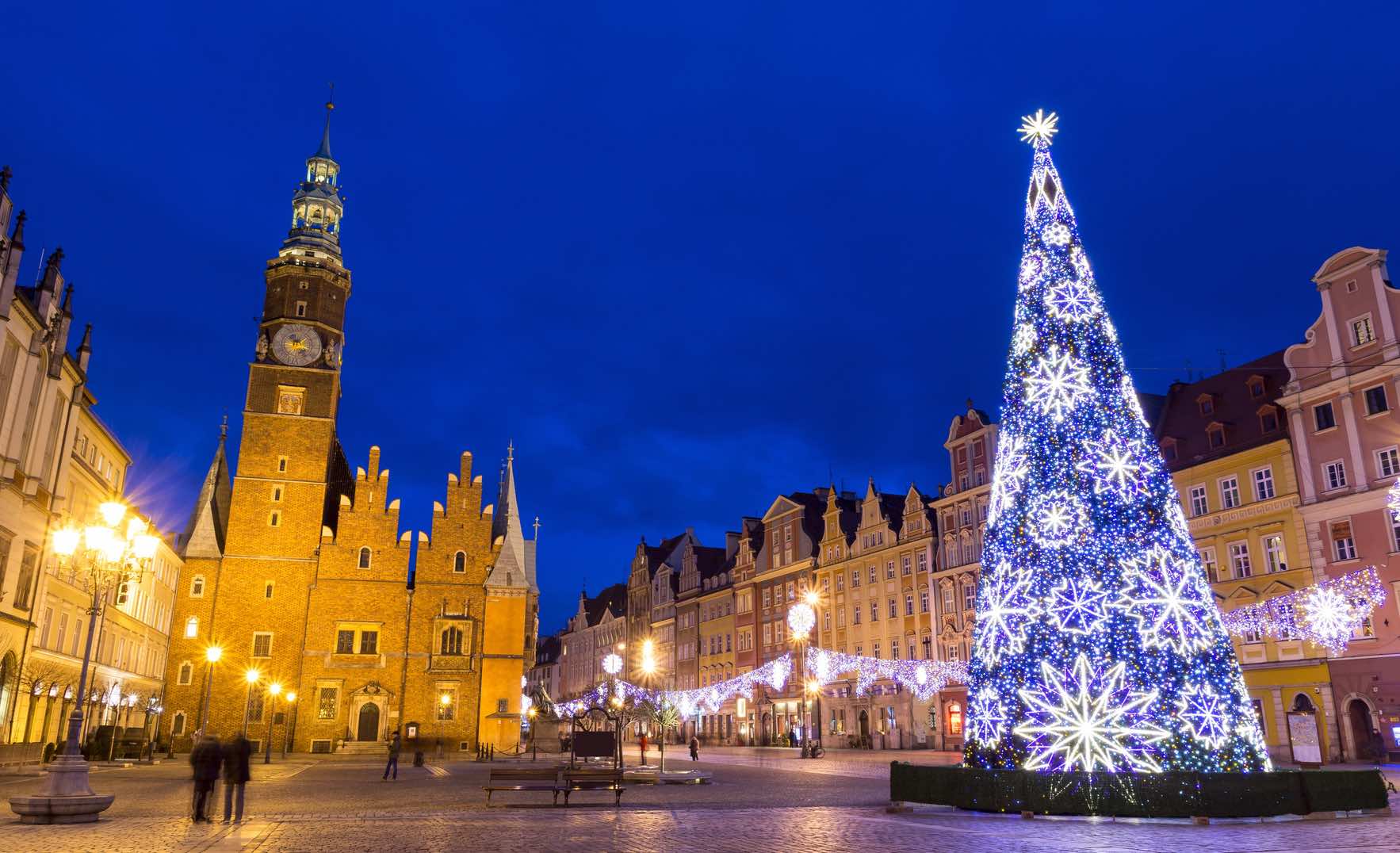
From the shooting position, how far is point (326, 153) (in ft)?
213

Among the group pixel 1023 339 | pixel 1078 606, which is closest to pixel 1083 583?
pixel 1078 606

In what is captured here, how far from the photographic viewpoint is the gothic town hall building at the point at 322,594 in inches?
2083

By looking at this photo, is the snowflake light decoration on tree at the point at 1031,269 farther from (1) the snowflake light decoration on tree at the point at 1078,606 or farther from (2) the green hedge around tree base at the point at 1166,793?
(2) the green hedge around tree base at the point at 1166,793

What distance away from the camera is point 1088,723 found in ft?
50.2

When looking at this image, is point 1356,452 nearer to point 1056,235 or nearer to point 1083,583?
point 1056,235

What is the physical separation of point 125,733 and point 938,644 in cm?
3909

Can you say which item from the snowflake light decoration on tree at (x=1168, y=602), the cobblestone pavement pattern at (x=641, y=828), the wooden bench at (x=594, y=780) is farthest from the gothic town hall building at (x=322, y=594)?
the snowflake light decoration on tree at (x=1168, y=602)

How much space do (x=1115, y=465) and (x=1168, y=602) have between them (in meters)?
2.25

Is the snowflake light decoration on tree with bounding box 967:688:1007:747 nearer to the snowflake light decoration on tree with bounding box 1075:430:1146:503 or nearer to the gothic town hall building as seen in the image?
the snowflake light decoration on tree with bounding box 1075:430:1146:503

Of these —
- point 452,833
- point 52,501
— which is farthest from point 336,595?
point 452,833

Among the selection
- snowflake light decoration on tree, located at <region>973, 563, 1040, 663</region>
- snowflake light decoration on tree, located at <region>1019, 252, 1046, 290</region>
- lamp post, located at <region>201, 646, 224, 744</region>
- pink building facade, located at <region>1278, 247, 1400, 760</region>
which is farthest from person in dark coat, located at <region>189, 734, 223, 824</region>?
pink building facade, located at <region>1278, 247, 1400, 760</region>

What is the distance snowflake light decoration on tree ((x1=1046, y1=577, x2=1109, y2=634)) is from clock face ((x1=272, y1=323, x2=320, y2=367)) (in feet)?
168

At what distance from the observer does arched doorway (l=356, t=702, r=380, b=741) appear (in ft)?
176

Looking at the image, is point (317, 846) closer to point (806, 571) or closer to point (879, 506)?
point (879, 506)
